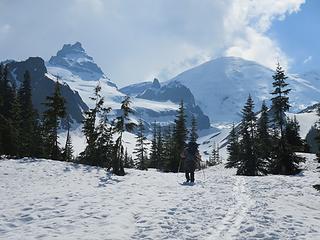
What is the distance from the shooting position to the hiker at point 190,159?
2925 cm

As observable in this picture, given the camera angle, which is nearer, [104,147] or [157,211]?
[157,211]

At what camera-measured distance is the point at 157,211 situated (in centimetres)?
1719

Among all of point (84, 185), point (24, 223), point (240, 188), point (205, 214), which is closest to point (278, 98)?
Result: point (240, 188)

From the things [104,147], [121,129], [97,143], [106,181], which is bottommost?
[106,181]

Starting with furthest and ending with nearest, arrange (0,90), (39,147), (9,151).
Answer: (0,90) → (39,147) → (9,151)

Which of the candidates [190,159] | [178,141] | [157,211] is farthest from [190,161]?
[178,141]

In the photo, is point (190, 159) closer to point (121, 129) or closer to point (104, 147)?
point (121, 129)

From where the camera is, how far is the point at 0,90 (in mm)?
89250

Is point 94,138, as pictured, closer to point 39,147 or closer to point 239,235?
point 39,147

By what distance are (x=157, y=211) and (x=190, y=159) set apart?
1255 cm

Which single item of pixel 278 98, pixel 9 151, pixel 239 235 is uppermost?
pixel 278 98

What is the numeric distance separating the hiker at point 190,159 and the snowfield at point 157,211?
11.7ft

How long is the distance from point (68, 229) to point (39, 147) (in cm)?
5087

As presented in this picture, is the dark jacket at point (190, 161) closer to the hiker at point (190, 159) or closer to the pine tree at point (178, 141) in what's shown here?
the hiker at point (190, 159)
